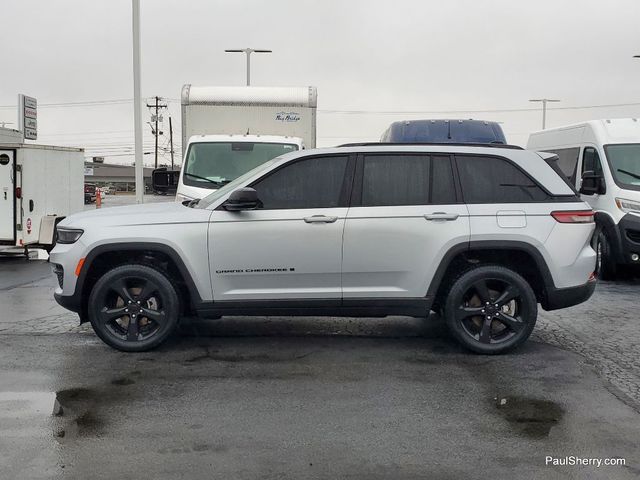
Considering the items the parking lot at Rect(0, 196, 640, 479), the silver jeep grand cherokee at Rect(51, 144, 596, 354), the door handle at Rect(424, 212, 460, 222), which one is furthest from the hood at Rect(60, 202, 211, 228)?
the door handle at Rect(424, 212, 460, 222)

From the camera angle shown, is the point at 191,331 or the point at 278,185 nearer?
the point at 278,185

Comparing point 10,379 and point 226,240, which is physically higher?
point 226,240

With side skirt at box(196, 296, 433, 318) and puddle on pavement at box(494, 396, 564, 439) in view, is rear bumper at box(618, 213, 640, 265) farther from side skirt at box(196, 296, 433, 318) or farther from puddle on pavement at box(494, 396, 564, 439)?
puddle on pavement at box(494, 396, 564, 439)

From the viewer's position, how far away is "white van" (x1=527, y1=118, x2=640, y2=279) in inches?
394

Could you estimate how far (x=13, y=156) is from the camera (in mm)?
12781

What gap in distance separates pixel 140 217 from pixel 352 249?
191 cm

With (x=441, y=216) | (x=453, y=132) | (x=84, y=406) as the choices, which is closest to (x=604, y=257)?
(x=453, y=132)

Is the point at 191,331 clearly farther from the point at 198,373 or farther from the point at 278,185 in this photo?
the point at 278,185

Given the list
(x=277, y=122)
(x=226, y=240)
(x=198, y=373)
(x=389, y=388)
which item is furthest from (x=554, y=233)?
(x=277, y=122)

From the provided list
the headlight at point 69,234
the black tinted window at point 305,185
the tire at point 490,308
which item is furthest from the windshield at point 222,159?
the tire at point 490,308

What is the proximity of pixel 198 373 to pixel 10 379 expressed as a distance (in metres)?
1.46

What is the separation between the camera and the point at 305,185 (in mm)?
6047

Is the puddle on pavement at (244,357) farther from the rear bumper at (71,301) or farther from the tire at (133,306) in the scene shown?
the rear bumper at (71,301)

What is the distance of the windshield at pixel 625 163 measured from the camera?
10.3m
